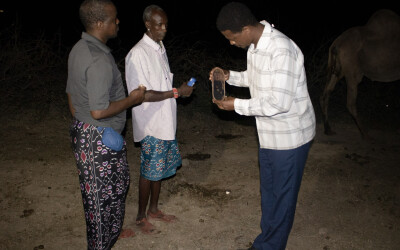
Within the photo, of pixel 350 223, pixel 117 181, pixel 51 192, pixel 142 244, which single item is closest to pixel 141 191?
pixel 142 244

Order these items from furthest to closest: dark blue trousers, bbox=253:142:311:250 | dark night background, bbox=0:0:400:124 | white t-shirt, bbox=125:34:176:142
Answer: dark night background, bbox=0:0:400:124 < white t-shirt, bbox=125:34:176:142 < dark blue trousers, bbox=253:142:311:250

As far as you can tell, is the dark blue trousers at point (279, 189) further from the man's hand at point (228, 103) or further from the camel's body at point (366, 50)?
the camel's body at point (366, 50)

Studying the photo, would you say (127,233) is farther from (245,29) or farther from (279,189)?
(245,29)

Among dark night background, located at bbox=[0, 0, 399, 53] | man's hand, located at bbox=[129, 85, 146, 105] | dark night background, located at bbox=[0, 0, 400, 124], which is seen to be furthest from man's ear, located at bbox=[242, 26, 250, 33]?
dark night background, located at bbox=[0, 0, 399, 53]

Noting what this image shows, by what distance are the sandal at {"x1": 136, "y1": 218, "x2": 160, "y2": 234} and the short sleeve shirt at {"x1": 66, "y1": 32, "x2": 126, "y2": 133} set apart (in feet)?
4.31

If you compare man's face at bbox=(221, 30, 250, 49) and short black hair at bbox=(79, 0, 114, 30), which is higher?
short black hair at bbox=(79, 0, 114, 30)

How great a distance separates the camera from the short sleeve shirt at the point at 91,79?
2.18 metres

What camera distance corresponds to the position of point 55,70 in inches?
287

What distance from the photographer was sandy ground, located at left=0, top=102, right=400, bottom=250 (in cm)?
326

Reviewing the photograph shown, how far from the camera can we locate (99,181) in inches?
95.6

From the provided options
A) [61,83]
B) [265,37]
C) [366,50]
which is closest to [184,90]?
[265,37]

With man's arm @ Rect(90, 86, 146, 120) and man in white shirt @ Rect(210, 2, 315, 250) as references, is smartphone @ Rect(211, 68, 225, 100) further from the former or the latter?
man's arm @ Rect(90, 86, 146, 120)

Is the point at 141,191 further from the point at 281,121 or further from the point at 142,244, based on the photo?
the point at 281,121

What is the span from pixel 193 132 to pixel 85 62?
13.4 feet
